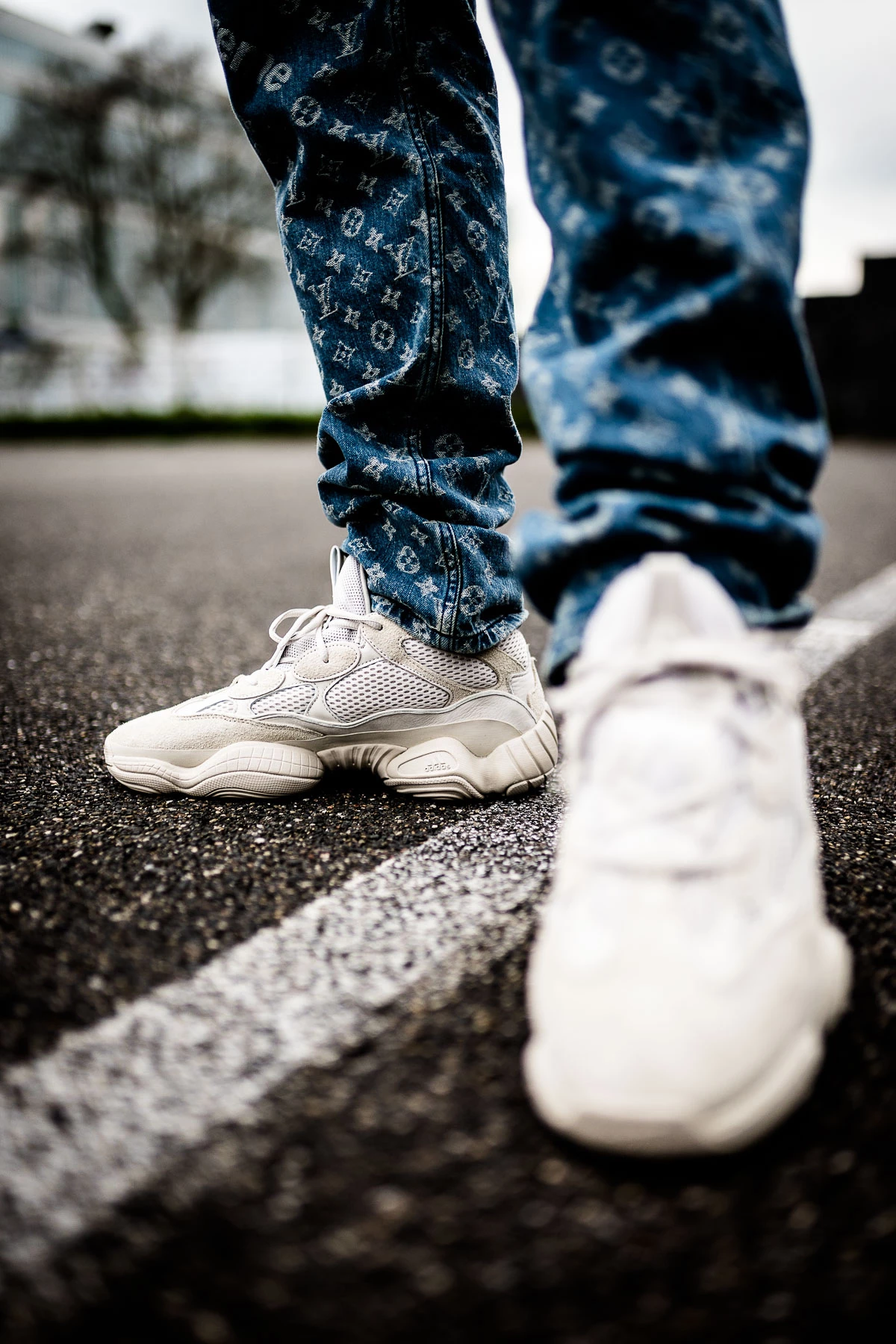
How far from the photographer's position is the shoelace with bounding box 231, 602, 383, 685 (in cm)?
117

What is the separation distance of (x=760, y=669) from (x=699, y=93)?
418mm

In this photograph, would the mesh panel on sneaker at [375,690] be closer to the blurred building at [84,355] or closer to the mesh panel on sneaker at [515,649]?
the mesh panel on sneaker at [515,649]

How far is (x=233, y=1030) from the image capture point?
0.69 metres

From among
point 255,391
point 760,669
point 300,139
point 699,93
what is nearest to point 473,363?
point 300,139

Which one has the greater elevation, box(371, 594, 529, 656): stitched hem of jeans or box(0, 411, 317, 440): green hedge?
box(371, 594, 529, 656): stitched hem of jeans

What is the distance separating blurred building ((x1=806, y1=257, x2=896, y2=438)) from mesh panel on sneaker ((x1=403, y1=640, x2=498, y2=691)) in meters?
13.8

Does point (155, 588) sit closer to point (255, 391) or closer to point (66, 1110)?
point (66, 1110)

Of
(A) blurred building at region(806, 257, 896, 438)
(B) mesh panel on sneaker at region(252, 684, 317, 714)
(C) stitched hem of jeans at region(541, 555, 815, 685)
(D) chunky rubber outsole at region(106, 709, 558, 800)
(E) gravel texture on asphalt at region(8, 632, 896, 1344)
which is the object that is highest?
(C) stitched hem of jeans at region(541, 555, 815, 685)

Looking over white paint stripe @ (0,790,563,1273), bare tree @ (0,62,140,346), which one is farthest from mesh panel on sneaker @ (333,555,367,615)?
bare tree @ (0,62,140,346)

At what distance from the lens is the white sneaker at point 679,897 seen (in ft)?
1.88

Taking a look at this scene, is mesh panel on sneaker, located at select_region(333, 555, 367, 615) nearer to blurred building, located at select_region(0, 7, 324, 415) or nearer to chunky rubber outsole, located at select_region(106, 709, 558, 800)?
chunky rubber outsole, located at select_region(106, 709, 558, 800)

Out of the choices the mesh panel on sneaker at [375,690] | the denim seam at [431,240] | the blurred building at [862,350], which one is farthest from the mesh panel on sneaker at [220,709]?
the blurred building at [862,350]

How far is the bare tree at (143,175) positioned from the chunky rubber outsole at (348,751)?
24.7 meters

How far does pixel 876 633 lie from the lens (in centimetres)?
212
